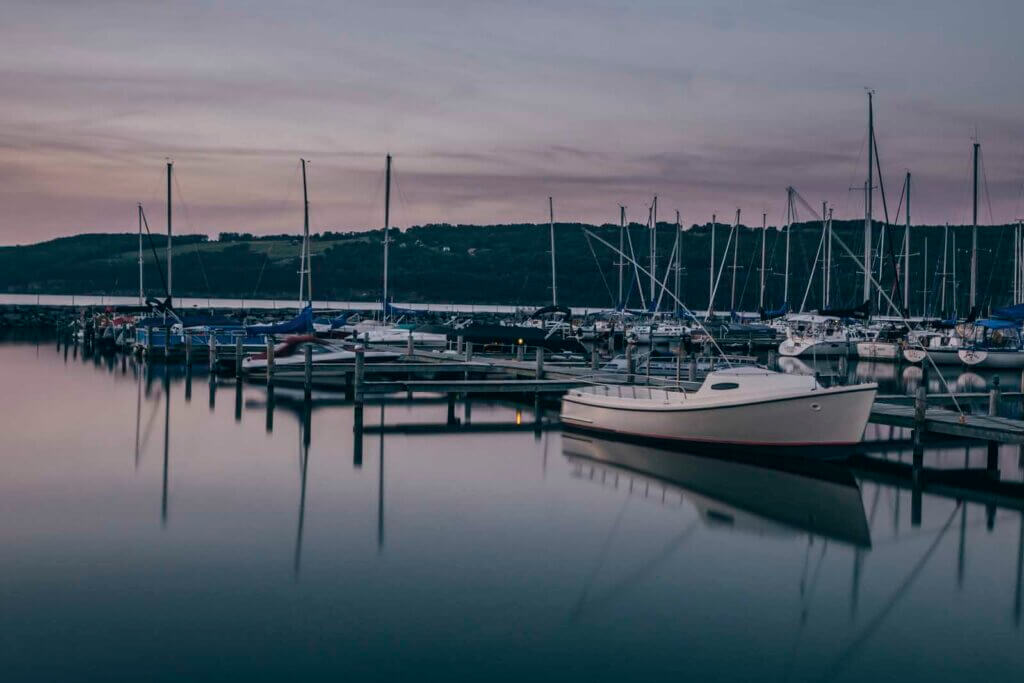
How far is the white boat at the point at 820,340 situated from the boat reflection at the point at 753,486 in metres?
33.1

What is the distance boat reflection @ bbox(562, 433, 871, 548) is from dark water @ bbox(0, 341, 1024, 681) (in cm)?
9

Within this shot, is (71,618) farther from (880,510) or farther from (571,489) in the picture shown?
(880,510)

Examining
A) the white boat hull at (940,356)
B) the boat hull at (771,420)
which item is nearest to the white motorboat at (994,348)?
the white boat hull at (940,356)

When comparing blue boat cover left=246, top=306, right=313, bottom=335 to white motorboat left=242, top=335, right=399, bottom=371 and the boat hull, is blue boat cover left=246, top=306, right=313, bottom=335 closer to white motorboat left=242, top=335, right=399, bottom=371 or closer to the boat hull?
white motorboat left=242, top=335, right=399, bottom=371

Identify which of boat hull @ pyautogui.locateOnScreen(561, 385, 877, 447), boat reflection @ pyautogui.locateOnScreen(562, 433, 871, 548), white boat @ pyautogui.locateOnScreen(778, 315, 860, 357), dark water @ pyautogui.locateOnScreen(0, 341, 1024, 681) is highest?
white boat @ pyautogui.locateOnScreen(778, 315, 860, 357)

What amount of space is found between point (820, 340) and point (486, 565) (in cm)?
4836

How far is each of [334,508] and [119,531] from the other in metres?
3.71

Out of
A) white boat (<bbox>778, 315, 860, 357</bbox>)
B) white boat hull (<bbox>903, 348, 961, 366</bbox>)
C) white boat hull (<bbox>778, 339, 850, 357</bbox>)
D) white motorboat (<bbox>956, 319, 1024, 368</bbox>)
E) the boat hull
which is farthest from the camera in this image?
white boat (<bbox>778, 315, 860, 357</bbox>)

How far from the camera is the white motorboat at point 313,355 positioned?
39375mm

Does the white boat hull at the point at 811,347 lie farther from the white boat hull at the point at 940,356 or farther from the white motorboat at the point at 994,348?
the white motorboat at the point at 994,348

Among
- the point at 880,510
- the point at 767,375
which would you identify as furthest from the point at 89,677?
the point at 767,375

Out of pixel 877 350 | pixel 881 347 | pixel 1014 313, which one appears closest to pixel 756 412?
pixel 1014 313

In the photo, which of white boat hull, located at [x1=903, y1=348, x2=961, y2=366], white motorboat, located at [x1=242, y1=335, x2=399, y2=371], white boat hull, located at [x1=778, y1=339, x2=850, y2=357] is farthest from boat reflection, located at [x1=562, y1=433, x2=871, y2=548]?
white boat hull, located at [x1=778, y1=339, x2=850, y2=357]

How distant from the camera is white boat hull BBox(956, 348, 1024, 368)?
52719 millimetres
